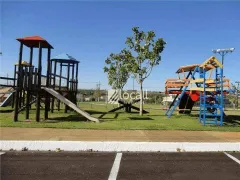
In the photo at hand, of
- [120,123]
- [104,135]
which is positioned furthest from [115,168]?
[120,123]

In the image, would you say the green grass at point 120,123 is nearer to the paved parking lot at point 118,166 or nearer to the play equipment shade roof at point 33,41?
the play equipment shade roof at point 33,41

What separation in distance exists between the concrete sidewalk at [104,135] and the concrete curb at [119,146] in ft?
2.46

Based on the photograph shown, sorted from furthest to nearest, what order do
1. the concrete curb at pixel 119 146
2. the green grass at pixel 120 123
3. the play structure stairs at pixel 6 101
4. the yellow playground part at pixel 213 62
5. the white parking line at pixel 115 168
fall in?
the play structure stairs at pixel 6 101, the yellow playground part at pixel 213 62, the green grass at pixel 120 123, the concrete curb at pixel 119 146, the white parking line at pixel 115 168

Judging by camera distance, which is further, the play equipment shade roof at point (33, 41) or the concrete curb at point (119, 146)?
the play equipment shade roof at point (33, 41)

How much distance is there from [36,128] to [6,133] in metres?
1.53

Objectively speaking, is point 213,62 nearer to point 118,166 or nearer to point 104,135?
point 104,135

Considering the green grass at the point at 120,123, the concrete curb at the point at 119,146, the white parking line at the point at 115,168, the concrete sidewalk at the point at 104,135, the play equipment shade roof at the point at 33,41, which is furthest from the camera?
the play equipment shade roof at the point at 33,41

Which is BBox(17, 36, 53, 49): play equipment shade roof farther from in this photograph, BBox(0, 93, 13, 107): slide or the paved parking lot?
BBox(0, 93, 13, 107): slide

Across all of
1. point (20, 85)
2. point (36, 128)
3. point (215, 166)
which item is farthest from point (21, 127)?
point (215, 166)

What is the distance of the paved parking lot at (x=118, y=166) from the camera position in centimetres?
547

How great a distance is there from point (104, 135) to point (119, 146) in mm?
1742

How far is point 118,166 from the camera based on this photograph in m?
6.24

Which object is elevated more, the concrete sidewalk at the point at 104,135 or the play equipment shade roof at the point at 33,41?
the play equipment shade roof at the point at 33,41

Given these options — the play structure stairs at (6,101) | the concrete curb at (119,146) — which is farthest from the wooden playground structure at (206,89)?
the play structure stairs at (6,101)
